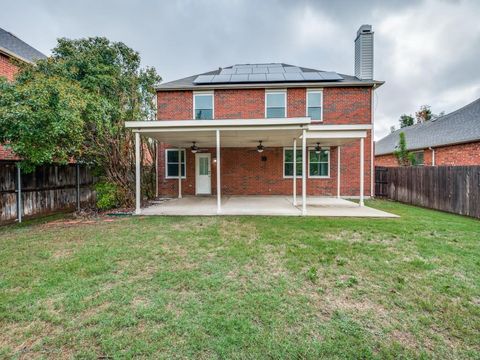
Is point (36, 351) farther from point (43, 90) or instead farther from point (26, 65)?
point (26, 65)

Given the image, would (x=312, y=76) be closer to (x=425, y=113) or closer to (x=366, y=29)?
(x=366, y=29)

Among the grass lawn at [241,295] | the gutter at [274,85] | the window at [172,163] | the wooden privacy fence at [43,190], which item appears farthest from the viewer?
the window at [172,163]

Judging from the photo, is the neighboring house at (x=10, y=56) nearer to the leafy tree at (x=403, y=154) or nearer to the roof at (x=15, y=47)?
the roof at (x=15, y=47)

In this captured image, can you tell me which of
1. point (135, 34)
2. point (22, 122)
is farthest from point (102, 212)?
point (135, 34)

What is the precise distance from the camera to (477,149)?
10.8m

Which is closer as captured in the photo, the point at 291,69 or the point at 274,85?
the point at 274,85

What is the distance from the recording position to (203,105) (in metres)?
12.2

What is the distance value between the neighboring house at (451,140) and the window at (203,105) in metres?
12.4

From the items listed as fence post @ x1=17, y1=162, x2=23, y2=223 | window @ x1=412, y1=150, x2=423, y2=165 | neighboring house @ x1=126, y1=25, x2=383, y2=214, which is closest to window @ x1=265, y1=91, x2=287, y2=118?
neighboring house @ x1=126, y1=25, x2=383, y2=214

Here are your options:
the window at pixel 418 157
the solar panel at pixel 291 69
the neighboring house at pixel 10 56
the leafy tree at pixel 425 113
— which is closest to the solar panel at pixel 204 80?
the solar panel at pixel 291 69

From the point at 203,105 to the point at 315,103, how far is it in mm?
5664

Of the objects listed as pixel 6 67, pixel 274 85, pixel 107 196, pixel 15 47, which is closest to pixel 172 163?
pixel 107 196

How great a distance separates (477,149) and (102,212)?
52.7ft

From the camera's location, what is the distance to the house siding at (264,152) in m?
11.7
